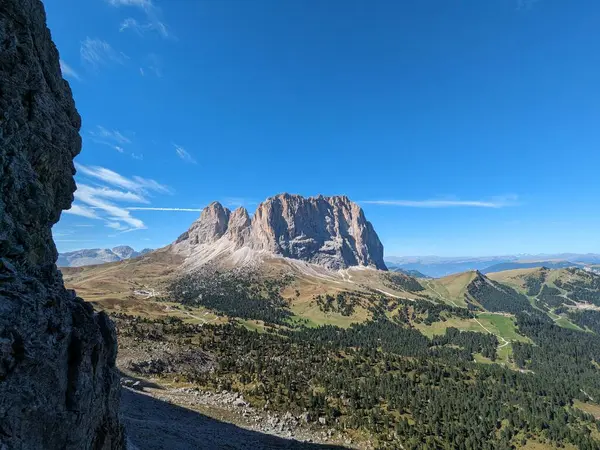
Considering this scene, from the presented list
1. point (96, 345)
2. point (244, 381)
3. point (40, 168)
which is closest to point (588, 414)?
point (244, 381)

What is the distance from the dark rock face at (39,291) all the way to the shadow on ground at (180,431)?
1303cm

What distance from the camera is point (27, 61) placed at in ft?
81.8

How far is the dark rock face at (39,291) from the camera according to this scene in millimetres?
16531

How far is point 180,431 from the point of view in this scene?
4081 cm

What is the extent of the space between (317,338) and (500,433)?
101m

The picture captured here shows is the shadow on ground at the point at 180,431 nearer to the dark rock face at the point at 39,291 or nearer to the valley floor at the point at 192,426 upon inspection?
the valley floor at the point at 192,426

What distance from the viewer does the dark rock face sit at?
16531 millimetres

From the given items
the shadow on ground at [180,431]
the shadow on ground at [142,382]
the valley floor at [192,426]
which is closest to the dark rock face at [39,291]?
the shadow on ground at [180,431]

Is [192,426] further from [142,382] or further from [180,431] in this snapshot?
[142,382]

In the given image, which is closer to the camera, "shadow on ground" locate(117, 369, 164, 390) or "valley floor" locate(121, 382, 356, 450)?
"valley floor" locate(121, 382, 356, 450)

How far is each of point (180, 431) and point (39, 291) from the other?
30.5 metres

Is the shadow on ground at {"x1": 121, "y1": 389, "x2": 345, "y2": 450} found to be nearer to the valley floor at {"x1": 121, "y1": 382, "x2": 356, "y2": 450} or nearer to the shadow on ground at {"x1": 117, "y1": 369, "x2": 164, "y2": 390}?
the valley floor at {"x1": 121, "y1": 382, "x2": 356, "y2": 450}

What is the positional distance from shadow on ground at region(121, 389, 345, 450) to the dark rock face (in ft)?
A: 42.8

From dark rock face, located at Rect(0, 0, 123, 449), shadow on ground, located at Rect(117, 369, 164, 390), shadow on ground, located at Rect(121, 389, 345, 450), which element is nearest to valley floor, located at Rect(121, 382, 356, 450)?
shadow on ground, located at Rect(121, 389, 345, 450)
